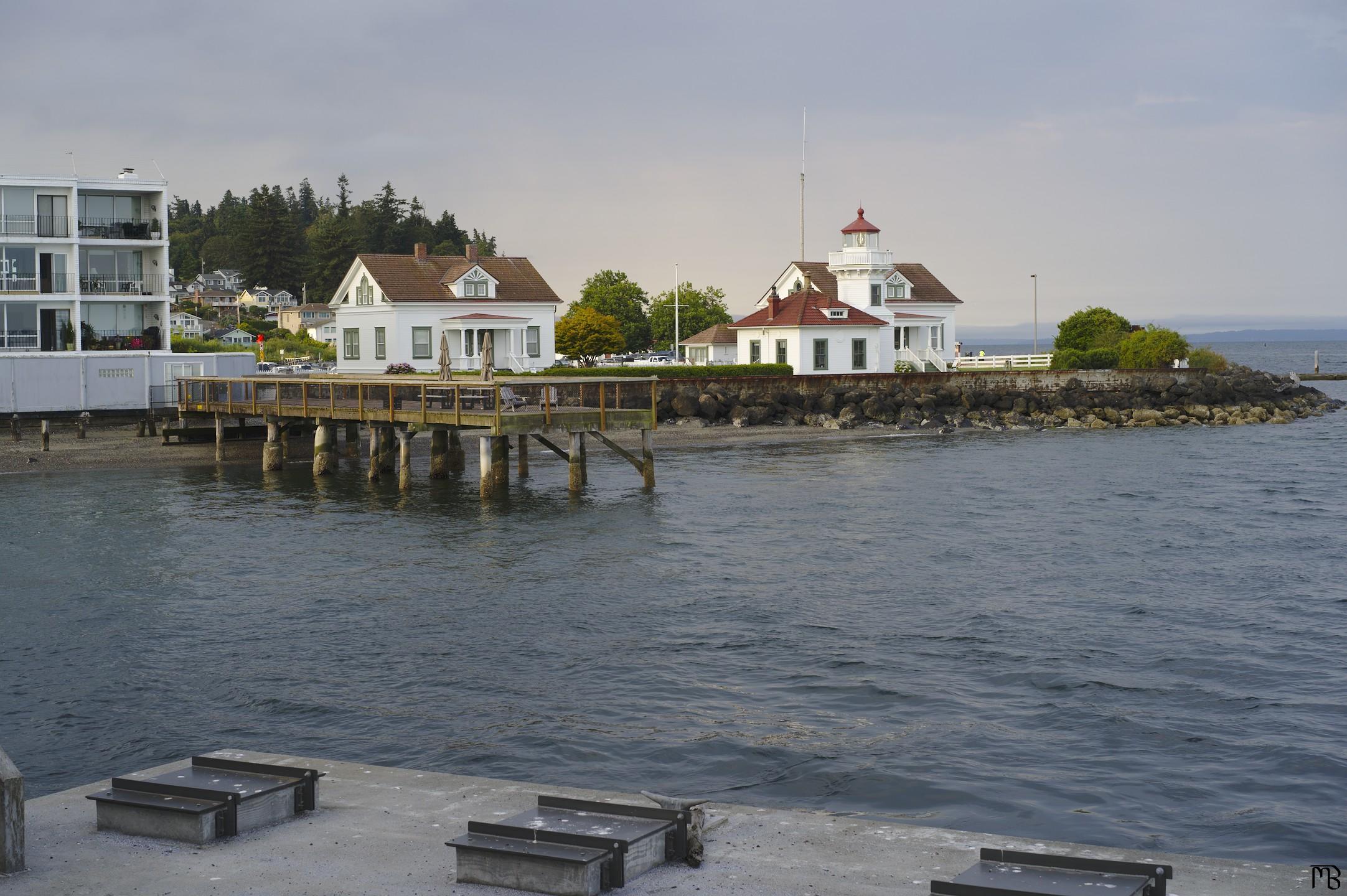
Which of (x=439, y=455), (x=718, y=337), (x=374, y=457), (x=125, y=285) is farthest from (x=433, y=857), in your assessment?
(x=718, y=337)

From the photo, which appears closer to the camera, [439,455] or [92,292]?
[439,455]

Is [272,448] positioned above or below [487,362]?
below

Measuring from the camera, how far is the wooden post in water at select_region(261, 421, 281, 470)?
129 feet

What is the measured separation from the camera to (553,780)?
12047 mm

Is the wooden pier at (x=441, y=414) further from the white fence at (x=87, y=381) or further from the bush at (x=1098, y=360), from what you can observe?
the bush at (x=1098, y=360)

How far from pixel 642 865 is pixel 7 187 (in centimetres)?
5131

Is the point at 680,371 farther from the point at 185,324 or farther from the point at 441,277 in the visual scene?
the point at 185,324

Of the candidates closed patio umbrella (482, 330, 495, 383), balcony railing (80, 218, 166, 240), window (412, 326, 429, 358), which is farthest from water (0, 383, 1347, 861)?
window (412, 326, 429, 358)

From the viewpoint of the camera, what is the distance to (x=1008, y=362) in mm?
78250

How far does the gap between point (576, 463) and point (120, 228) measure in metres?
29.7

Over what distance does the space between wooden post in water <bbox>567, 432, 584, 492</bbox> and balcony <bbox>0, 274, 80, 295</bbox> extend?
28.0 meters

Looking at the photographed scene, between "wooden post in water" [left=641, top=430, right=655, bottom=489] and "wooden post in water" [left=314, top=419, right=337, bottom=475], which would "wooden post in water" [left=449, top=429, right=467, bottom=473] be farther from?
"wooden post in water" [left=641, top=430, right=655, bottom=489]

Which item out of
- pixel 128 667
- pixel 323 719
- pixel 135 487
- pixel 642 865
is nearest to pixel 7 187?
pixel 135 487

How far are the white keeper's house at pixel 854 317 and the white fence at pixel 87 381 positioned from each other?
106 feet
